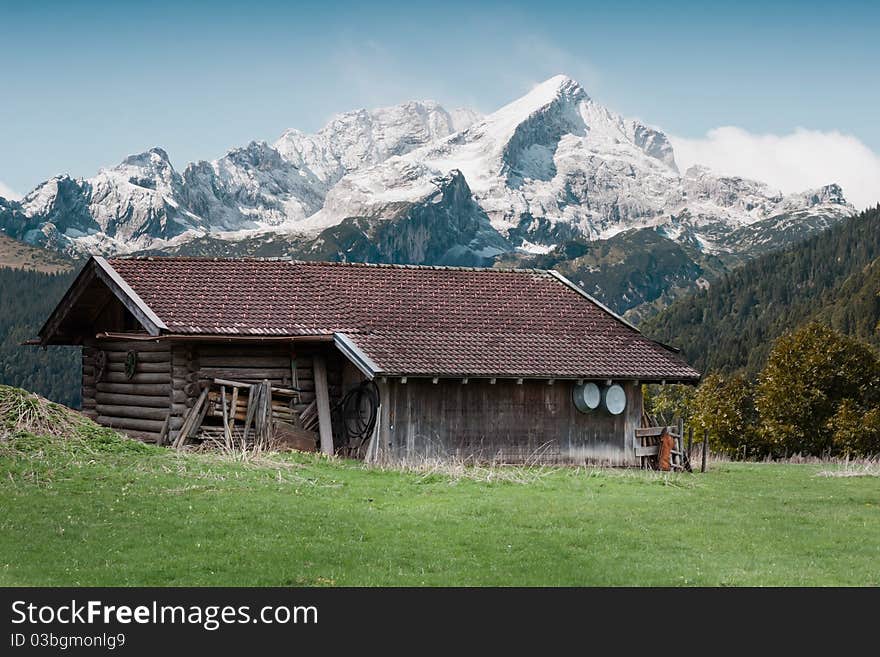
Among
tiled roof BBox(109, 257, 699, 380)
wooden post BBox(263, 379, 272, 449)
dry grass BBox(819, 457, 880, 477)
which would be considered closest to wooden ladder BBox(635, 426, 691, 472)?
tiled roof BBox(109, 257, 699, 380)

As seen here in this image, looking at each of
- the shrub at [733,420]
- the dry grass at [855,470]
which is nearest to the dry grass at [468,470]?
the dry grass at [855,470]

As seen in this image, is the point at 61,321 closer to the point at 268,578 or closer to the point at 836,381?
the point at 268,578

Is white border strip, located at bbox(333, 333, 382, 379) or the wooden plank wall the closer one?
white border strip, located at bbox(333, 333, 382, 379)

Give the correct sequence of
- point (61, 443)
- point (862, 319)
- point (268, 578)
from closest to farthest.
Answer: point (268, 578) < point (61, 443) < point (862, 319)

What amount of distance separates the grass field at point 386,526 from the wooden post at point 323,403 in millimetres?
4642

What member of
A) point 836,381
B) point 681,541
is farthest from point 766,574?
point 836,381

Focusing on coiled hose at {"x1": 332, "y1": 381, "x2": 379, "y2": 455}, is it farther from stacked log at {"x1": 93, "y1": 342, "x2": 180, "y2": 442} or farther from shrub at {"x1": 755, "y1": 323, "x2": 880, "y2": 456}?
shrub at {"x1": 755, "y1": 323, "x2": 880, "y2": 456}

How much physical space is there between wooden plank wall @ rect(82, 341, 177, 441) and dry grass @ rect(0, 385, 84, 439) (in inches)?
183

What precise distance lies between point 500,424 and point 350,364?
166 inches

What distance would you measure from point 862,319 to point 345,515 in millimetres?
116370

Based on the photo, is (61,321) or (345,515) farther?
(61,321)

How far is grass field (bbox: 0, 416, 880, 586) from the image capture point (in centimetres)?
1405
